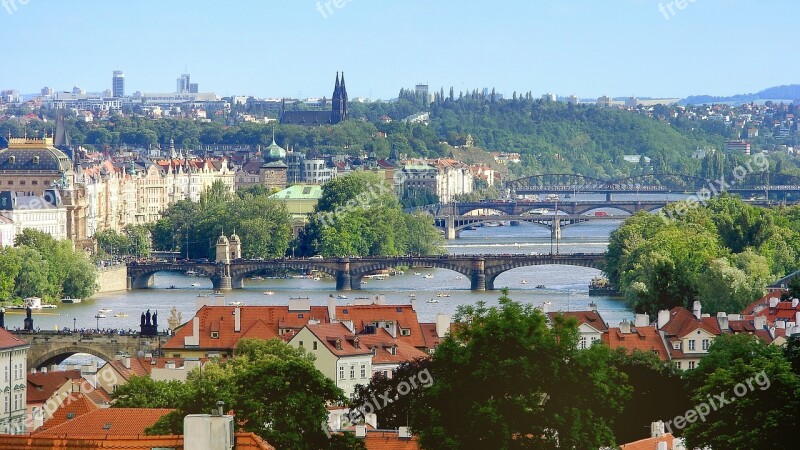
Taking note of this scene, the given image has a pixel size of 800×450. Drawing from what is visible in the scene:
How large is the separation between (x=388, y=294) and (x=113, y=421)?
54594 millimetres

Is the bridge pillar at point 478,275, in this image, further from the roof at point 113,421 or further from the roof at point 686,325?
the roof at point 113,421

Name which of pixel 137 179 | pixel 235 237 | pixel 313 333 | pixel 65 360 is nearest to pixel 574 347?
pixel 313 333

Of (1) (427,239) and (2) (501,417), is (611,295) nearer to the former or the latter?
(1) (427,239)

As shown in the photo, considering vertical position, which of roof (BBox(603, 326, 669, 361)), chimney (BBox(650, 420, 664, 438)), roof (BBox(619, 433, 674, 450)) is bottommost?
roof (BBox(603, 326, 669, 361))

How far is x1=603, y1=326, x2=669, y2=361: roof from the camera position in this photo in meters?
41.5

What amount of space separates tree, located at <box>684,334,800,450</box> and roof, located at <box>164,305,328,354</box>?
1159 centimetres

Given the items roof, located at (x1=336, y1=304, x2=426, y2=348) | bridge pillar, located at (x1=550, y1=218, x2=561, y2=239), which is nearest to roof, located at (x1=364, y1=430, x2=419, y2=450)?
roof, located at (x1=336, y1=304, x2=426, y2=348)

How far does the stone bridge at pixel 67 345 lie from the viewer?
171 feet

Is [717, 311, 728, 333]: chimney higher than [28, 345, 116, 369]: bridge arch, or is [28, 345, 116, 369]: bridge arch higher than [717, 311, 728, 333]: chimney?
[717, 311, 728, 333]: chimney

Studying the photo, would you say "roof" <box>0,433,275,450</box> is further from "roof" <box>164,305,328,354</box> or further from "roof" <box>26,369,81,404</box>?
"roof" <box>164,305,328,354</box>

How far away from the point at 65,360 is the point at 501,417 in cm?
2762

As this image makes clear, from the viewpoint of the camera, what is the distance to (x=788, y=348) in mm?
33281

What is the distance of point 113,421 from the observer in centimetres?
2659

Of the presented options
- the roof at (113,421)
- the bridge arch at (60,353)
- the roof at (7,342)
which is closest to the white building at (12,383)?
the roof at (7,342)
